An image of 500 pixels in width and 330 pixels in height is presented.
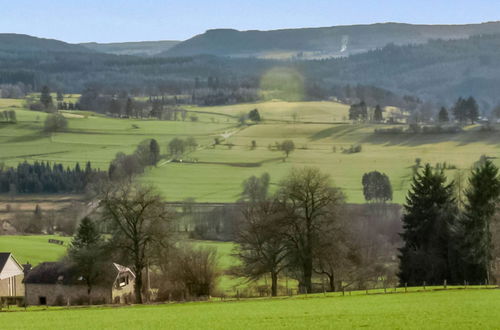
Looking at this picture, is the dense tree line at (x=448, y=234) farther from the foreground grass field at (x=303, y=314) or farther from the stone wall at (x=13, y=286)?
the stone wall at (x=13, y=286)

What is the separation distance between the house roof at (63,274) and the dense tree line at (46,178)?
64.4m

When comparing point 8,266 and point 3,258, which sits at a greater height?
point 3,258

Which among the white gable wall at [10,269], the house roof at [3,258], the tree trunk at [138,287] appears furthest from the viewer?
the house roof at [3,258]

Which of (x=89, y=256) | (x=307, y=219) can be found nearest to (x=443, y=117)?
(x=307, y=219)

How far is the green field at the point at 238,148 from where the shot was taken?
4619 inches

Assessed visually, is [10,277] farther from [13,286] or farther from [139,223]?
[139,223]

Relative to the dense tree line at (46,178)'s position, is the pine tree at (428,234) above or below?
above

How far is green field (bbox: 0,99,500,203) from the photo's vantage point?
11731cm

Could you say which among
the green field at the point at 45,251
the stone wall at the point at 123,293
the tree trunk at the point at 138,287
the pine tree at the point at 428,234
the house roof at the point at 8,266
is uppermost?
the pine tree at the point at 428,234

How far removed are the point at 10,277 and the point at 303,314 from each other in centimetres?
3415

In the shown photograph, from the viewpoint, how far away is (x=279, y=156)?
447 ft

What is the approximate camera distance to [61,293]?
5559 centimetres

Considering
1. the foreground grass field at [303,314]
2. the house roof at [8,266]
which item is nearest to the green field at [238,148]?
the house roof at [8,266]

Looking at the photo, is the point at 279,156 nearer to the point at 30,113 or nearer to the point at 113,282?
the point at 30,113
